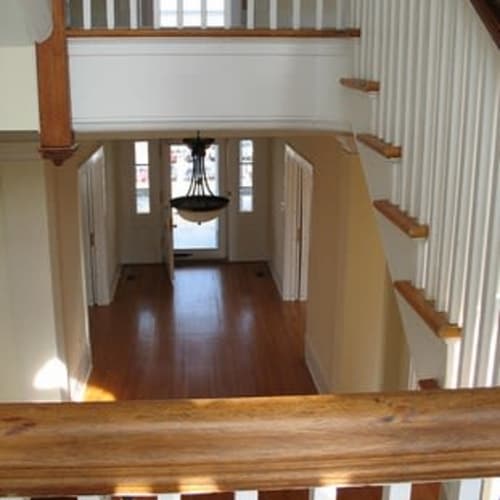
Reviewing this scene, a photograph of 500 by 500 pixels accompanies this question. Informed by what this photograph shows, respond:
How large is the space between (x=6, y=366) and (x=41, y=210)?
0.99m

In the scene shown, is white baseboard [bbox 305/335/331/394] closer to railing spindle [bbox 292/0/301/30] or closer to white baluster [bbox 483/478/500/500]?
railing spindle [bbox 292/0/301/30]

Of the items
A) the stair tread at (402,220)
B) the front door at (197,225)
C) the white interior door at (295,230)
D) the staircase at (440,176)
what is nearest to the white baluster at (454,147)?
the staircase at (440,176)

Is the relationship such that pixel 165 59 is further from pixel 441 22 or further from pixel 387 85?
pixel 441 22

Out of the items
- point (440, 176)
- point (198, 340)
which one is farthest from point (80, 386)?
point (440, 176)

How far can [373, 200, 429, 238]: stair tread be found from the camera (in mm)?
1883

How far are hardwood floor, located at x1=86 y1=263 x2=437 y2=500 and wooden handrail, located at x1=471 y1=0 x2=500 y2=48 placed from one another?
342 centimetres

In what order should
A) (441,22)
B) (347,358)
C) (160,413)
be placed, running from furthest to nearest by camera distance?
(347,358) < (441,22) < (160,413)

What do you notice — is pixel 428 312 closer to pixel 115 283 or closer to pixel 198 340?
pixel 198 340

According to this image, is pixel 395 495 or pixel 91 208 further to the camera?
pixel 91 208

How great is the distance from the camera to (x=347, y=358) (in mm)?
5008

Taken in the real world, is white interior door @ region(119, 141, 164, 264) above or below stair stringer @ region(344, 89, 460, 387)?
below

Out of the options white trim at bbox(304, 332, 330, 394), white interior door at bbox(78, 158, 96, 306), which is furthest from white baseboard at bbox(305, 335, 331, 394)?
white interior door at bbox(78, 158, 96, 306)

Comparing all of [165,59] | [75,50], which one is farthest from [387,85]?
[75,50]

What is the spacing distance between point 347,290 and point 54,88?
2.88m
